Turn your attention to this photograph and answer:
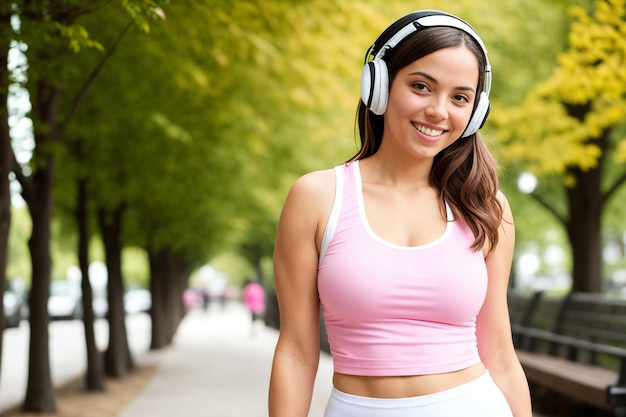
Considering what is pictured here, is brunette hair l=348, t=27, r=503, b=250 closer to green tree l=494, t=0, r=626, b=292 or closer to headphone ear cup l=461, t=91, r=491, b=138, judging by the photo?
headphone ear cup l=461, t=91, r=491, b=138

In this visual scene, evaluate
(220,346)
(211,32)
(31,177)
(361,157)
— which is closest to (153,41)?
(211,32)

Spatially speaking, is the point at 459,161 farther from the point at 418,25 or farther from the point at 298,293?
the point at 298,293

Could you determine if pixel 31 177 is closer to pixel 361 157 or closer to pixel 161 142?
pixel 161 142

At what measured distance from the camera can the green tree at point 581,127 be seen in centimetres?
1094

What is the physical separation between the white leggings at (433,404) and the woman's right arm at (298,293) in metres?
0.10

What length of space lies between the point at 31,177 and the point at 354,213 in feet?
31.1

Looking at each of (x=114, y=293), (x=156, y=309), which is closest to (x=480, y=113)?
(x=114, y=293)

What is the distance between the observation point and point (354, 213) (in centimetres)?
245

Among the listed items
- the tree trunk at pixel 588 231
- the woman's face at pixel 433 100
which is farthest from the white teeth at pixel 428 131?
the tree trunk at pixel 588 231

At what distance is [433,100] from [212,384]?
12.8 metres

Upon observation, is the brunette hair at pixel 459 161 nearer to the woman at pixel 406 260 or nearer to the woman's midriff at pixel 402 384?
the woman at pixel 406 260

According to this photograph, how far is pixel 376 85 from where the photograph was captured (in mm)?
2514

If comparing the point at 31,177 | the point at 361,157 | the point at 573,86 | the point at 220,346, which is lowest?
the point at 220,346

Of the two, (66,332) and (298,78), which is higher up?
(298,78)
